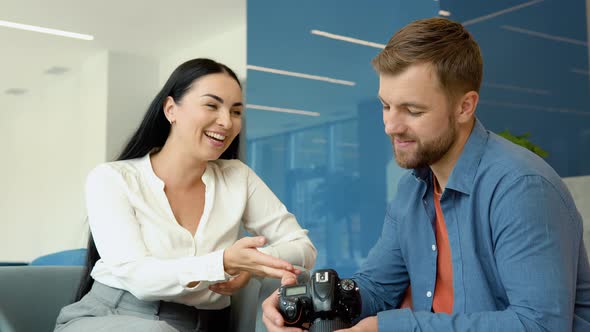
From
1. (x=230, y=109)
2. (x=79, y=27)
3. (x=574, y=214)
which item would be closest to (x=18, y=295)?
(x=230, y=109)

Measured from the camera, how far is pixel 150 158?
2.11 meters

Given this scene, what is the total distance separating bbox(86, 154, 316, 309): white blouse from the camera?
169cm

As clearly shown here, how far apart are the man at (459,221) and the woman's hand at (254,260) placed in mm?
190

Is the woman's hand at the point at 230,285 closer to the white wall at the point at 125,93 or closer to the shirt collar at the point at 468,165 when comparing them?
the shirt collar at the point at 468,165

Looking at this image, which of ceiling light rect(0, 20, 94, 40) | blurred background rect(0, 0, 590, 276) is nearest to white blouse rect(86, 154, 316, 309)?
blurred background rect(0, 0, 590, 276)

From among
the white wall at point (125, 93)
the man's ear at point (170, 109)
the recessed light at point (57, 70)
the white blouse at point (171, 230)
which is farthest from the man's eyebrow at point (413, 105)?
the recessed light at point (57, 70)

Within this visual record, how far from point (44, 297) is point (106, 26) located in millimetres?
5848

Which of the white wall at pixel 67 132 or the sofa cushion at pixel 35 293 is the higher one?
the white wall at pixel 67 132

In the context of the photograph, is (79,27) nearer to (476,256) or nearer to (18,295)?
(18,295)

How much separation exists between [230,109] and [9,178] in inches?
331

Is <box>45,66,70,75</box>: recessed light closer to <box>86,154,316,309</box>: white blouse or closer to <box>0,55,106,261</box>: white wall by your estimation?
<box>0,55,106,261</box>: white wall

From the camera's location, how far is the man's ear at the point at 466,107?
4.79 ft

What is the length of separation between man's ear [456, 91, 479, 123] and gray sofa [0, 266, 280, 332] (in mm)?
691

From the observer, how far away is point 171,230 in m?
1.91
